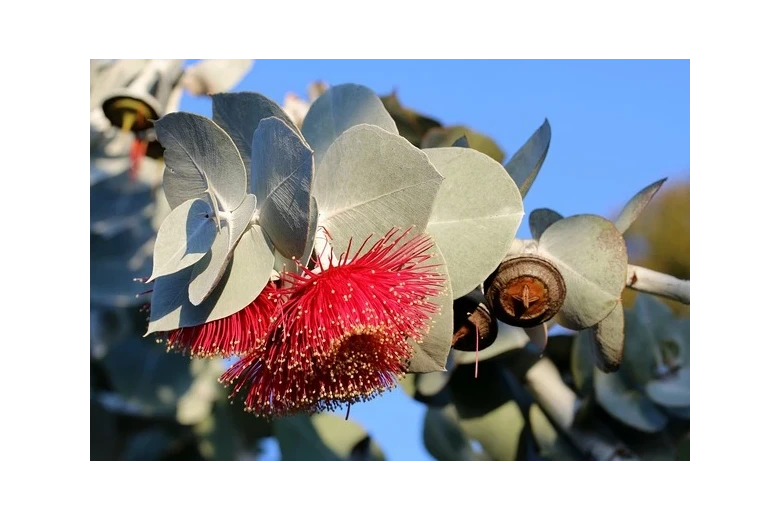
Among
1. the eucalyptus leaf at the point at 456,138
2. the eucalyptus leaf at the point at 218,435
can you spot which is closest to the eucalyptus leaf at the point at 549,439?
the eucalyptus leaf at the point at 456,138

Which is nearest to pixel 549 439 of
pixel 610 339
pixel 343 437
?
pixel 343 437

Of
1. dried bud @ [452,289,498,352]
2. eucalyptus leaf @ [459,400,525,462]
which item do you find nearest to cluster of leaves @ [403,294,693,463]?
eucalyptus leaf @ [459,400,525,462]

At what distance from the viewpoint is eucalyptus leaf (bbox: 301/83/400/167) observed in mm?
769

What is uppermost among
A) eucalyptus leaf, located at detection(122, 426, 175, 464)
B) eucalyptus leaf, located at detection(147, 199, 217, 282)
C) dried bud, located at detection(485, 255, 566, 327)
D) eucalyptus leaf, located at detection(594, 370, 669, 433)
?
eucalyptus leaf, located at detection(147, 199, 217, 282)

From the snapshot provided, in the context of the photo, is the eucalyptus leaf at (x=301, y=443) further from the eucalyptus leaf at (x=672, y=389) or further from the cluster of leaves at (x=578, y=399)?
the eucalyptus leaf at (x=672, y=389)

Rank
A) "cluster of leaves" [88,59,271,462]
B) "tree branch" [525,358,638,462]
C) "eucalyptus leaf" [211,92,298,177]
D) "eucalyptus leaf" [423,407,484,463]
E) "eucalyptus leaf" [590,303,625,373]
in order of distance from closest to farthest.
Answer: "eucalyptus leaf" [211,92,298,177] < "eucalyptus leaf" [590,303,625,373] < "tree branch" [525,358,638,462] < "eucalyptus leaf" [423,407,484,463] < "cluster of leaves" [88,59,271,462]

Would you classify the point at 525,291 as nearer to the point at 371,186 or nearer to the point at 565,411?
the point at 371,186

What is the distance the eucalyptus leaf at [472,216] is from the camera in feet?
2.37

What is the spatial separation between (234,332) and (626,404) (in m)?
0.82

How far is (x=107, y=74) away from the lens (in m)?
1.58

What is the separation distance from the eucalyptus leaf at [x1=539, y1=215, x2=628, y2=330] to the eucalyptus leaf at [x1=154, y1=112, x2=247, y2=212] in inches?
13.1

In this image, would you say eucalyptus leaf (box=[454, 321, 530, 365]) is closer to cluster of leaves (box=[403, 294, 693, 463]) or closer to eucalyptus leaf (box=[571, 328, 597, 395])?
cluster of leaves (box=[403, 294, 693, 463])
